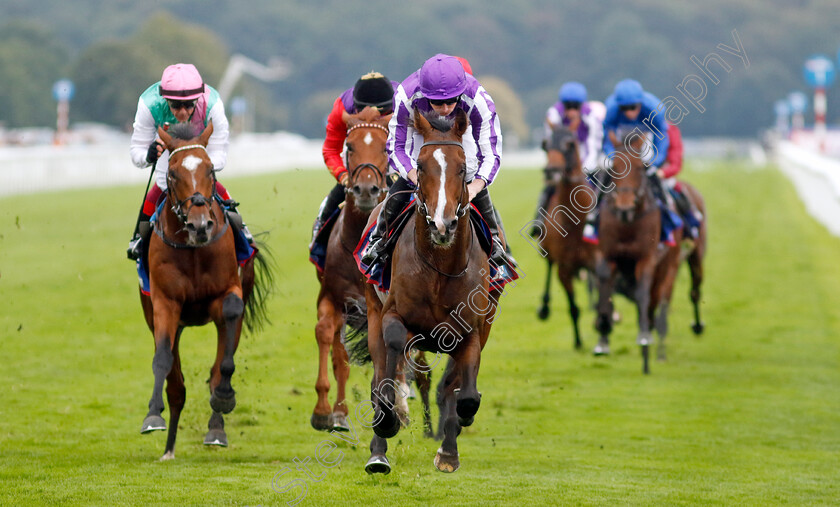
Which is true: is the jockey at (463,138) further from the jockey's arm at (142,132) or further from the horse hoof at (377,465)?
the jockey's arm at (142,132)

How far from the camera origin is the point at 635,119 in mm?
10492

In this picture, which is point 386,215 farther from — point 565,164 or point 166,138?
point 565,164

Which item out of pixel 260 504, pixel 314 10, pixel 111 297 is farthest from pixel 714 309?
pixel 314 10

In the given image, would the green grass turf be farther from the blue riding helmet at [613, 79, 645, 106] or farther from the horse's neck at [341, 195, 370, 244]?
the blue riding helmet at [613, 79, 645, 106]

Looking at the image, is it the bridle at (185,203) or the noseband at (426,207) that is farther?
the bridle at (185,203)

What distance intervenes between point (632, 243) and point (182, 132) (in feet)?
16.5

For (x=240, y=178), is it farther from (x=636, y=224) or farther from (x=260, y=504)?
(x=260, y=504)

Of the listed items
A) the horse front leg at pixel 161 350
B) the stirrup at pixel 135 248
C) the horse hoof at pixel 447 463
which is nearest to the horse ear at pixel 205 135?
the stirrup at pixel 135 248

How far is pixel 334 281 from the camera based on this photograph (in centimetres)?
759

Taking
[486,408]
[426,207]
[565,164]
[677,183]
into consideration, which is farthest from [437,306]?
[677,183]

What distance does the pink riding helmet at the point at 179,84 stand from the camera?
6684 mm

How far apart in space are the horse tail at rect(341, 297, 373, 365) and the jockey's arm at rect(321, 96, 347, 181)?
870 millimetres

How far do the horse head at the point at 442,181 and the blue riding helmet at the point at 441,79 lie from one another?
195mm

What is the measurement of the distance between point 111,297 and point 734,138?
8480 cm
